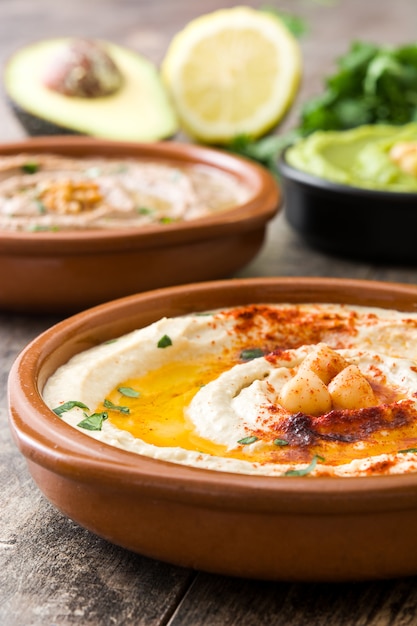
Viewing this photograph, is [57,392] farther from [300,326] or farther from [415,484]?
[415,484]

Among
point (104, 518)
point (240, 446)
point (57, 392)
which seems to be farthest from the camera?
point (57, 392)

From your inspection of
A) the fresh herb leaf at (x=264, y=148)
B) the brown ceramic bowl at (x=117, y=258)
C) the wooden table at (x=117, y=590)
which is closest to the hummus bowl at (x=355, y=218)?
the brown ceramic bowl at (x=117, y=258)

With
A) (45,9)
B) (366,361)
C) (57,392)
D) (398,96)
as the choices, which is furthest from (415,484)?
(45,9)

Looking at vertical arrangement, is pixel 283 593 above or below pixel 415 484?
below

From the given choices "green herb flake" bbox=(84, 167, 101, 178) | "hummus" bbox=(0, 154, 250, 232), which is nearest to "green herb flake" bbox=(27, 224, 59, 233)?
"hummus" bbox=(0, 154, 250, 232)

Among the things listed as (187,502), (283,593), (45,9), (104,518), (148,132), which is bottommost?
(45,9)

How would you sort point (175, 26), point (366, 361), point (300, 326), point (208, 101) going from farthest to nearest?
1. point (175, 26)
2. point (208, 101)
3. point (300, 326)
4. point (366, 361)

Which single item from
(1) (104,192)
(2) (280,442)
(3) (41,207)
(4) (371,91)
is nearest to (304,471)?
(2) (280,442)
